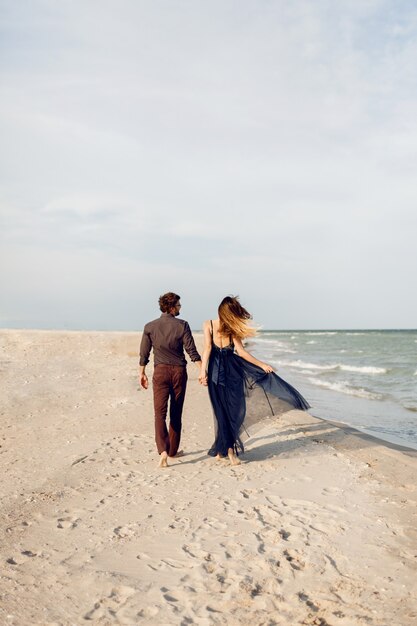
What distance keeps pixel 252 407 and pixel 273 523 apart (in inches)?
90.5

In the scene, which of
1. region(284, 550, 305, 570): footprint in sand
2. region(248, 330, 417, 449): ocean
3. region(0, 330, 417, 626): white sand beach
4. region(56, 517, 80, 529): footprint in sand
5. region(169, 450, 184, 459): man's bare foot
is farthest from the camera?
region(248, 330, 417, 449): ocean

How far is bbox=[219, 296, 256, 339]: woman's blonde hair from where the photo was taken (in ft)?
22.8

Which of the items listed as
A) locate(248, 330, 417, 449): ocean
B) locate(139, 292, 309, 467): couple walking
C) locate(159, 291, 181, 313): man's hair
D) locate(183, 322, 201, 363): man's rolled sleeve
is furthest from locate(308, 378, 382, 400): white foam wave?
locate(159, 291, 181, 313): man's hair

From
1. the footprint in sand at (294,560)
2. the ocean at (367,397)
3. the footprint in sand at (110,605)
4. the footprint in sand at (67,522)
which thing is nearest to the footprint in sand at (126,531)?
the footprint in sand at (67,522)

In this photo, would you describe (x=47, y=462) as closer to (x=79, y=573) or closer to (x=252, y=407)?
(x=252, y=407)

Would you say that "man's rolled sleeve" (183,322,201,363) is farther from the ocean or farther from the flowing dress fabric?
the ocean

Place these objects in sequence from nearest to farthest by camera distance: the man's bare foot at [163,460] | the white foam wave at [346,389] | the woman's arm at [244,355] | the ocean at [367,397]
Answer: the man's bare foot at [163,460] → the woman's arm at [244,355] → the ocean at [367,397] → the white foam wave at [346,389]

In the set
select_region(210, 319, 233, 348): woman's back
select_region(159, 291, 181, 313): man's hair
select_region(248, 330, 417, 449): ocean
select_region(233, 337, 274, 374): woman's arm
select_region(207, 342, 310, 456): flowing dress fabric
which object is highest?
select_region(159, 291, 181, 313): man's hair

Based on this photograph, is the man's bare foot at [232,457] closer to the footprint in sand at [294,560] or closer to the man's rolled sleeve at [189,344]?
the man's rolled sleeve at [189,344]

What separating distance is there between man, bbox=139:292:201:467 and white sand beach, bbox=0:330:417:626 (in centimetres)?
59

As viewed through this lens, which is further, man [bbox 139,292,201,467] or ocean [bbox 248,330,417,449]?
ocean [bbox 248,330,417,449]

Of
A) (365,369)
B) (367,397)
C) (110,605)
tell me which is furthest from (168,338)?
(365,369)

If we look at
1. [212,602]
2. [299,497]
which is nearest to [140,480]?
[299,497]

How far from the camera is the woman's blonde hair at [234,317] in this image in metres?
6.95
